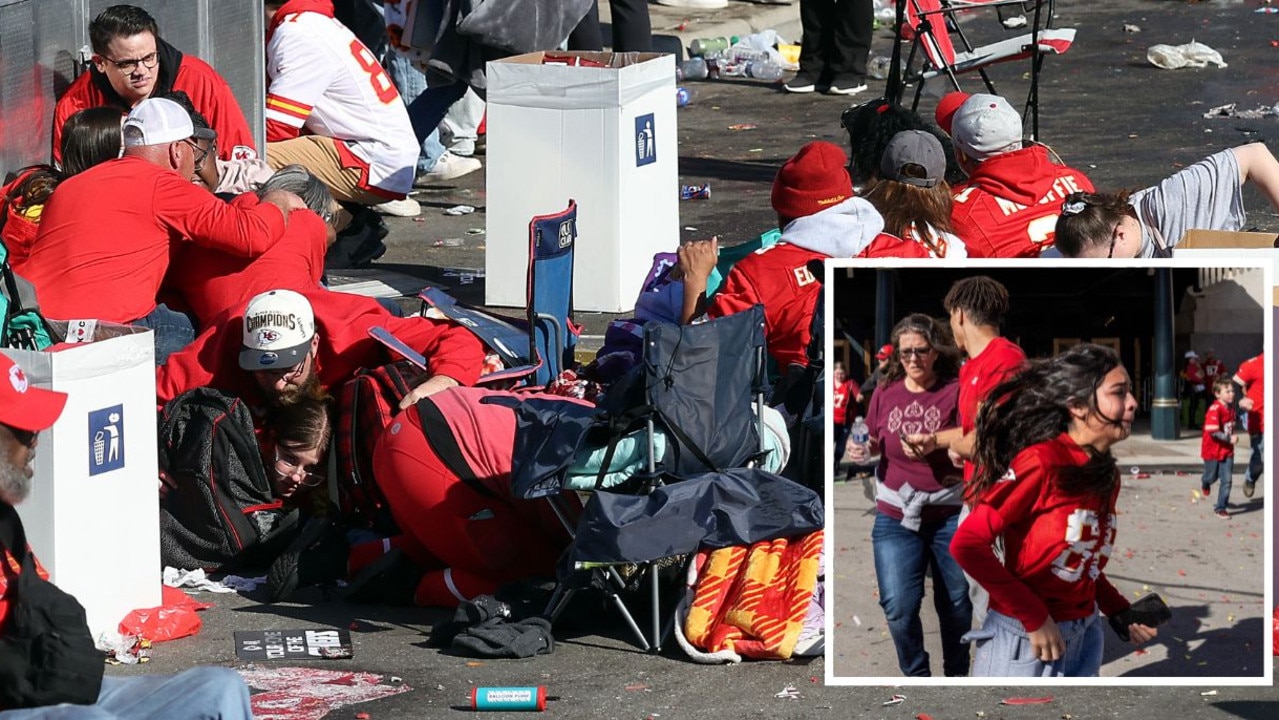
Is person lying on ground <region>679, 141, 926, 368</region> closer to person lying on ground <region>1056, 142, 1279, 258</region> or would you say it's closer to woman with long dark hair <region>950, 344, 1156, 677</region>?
person lying on ground <region>1056, 142, 1279, 258</region>

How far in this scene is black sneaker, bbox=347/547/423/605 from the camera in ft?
20.4

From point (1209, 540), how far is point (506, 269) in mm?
5877

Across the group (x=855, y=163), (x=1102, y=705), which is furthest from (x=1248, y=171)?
(x=1102, y=705)

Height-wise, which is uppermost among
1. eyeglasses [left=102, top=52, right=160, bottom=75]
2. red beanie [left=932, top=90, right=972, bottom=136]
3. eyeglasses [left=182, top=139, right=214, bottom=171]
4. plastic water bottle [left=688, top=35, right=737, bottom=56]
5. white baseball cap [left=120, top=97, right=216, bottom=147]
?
plastic water bottle [left=688, top=35, right=737, bottom=56]

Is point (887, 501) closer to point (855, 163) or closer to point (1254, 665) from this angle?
point (1254, 665)

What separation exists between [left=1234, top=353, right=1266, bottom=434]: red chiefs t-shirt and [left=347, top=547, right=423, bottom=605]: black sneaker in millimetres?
3082

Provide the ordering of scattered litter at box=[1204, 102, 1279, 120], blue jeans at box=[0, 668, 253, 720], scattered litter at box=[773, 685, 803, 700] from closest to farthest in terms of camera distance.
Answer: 1. blue jeans at box=[0, 668, 253, 720]
2. scattered litter at box=[773, 685, 803, 700]
3. scattered litter at box=[1204, 102, 1279, 120]

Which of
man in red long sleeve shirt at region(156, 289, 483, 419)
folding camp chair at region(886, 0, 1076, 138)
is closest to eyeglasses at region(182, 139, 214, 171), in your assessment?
man in red long sleeve shirt at region(156, 289, 483, 419)

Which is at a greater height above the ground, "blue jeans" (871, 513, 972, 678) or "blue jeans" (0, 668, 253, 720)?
"blue jeans" (871, 513, 972, 678)

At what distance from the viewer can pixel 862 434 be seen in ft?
13.0

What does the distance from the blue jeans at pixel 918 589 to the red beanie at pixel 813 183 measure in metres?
2.55

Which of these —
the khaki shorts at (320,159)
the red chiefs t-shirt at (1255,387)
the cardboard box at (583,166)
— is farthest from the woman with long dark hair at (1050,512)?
the khaki shorts at (320,159)

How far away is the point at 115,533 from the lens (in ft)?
18.9

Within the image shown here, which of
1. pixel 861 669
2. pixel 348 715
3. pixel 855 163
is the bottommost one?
pixel 348 715
